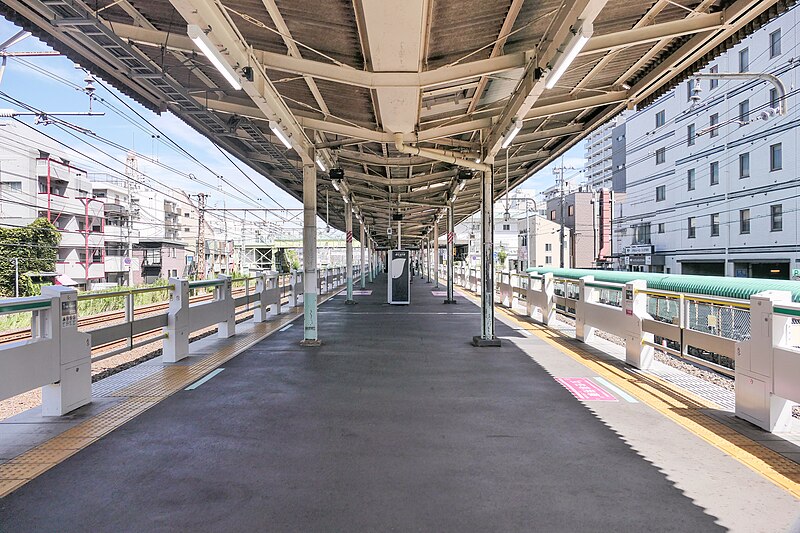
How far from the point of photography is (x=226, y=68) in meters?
5.56

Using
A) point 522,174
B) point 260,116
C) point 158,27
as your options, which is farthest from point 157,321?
point 522,174

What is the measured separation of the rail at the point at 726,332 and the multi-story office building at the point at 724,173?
17.9 m

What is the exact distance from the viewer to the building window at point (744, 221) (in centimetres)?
2939

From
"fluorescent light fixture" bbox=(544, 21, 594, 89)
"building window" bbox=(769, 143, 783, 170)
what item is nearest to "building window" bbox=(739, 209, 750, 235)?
"building window" bbox=(769, 143, 783, 170)

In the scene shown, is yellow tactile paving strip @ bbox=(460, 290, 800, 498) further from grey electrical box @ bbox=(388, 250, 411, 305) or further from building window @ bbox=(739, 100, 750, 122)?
building window @ bbox=(739, 100, 750, 122)

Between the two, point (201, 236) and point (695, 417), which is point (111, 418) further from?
point (201, 236)

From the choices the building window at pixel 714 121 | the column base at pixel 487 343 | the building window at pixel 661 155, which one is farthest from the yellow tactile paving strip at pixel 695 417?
the building window at pixel 661 155

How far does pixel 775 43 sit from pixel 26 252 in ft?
139

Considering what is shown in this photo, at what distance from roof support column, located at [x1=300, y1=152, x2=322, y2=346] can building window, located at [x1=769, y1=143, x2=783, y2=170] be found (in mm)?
27562

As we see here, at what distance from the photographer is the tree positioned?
83.0 feet

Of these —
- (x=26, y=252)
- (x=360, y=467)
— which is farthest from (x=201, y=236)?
(x=360, y=467)

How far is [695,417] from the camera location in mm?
5199

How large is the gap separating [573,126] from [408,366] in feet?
20.4

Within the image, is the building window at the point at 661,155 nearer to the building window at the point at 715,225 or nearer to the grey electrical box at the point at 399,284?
the building window at the point at 715,225
